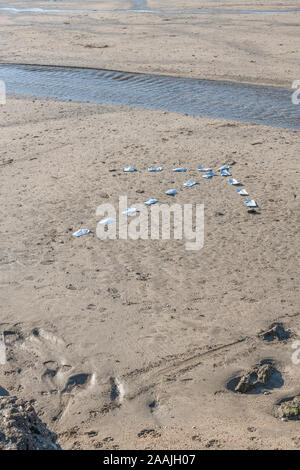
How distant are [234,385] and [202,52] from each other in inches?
480

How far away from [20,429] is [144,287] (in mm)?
2371

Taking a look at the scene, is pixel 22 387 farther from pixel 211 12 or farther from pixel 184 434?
pixel 211 12

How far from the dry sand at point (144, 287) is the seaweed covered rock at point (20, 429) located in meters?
0.56

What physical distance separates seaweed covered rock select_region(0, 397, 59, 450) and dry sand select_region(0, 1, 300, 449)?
1.84 feet

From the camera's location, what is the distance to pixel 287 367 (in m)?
3.93

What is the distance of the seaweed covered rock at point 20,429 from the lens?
99.2 inches

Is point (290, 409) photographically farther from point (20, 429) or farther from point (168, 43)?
point (168, 43)

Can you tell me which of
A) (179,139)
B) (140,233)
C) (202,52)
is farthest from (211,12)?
(140,233)

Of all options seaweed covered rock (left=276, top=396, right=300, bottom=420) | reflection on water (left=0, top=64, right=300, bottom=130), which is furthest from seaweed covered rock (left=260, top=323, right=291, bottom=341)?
reflection on water (left=0, top=64, right=300, bottom=130)

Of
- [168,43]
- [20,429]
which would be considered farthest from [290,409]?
[168,43]

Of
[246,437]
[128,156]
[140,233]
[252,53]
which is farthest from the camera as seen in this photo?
[252,53]

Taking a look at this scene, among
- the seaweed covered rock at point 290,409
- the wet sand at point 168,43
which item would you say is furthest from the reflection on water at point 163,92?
the seaweed covered rock at point 290,409

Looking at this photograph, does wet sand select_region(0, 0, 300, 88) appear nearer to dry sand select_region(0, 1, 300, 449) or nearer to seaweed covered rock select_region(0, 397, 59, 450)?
dry sand select_region(0, 1, 300, 449)

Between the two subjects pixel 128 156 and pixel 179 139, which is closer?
pixel 128 156
